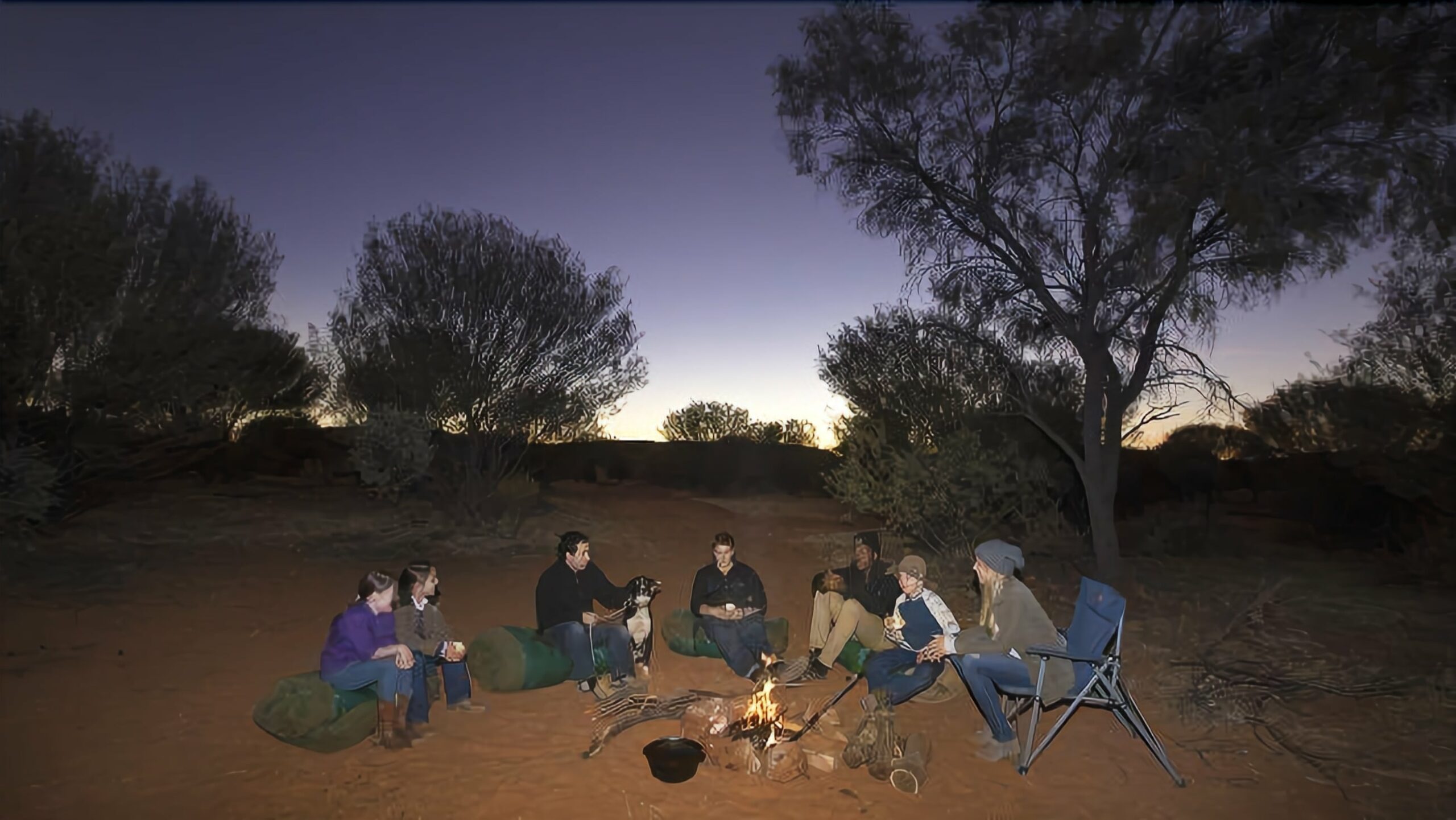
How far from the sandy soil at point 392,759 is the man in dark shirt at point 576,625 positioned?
0.32 metres

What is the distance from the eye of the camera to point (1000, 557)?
516cm

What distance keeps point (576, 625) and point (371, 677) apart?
4.94 feet

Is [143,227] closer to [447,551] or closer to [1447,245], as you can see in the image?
[447,551]

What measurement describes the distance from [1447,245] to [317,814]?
32.7 ft

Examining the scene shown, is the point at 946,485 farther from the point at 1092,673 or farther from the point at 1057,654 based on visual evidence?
the point at 1057,654

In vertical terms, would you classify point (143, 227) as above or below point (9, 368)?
above

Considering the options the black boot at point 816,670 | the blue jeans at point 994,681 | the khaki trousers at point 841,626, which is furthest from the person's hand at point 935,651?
the black boot at point 816,670

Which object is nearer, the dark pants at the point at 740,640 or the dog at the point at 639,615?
the dog at the point at 639,615

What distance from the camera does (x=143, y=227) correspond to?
1234cm

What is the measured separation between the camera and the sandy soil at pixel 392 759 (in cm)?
444

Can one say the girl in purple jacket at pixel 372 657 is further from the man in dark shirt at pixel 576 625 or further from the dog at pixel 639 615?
the dog at pixel 639 615

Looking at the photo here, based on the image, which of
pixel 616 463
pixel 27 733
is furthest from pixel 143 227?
pixel 616 463

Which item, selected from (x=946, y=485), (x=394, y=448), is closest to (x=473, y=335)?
(x=394, y=448)

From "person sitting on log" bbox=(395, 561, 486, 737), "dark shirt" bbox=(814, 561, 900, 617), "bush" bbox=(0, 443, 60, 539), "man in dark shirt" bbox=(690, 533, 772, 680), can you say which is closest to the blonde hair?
"dark shirt" bbox=(814, 561, 900, 617)
